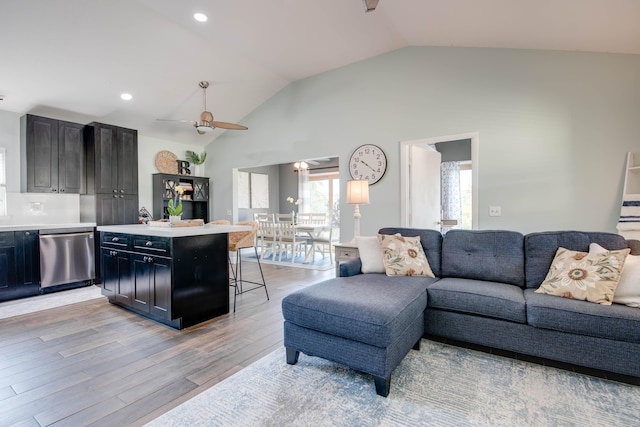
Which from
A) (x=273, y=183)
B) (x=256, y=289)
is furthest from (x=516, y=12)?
Answer: (x=273, y=183)

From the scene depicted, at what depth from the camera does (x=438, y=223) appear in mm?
5094

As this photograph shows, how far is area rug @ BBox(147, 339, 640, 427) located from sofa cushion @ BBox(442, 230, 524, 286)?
28.9 inches

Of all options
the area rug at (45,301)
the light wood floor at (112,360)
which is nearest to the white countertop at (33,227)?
the area rug at (45,301)

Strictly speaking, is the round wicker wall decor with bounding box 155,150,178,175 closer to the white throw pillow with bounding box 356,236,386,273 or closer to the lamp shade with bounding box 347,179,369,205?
the lamp shade with bounding box 347,179,369,205

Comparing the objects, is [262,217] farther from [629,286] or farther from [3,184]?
[629,286]

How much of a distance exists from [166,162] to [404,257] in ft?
18.6

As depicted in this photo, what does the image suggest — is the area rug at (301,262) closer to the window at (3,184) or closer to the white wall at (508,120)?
the white wall at (508,120)

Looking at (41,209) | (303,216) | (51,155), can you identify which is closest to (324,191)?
(303,216)

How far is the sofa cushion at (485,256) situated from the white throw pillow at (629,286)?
2.07 feet

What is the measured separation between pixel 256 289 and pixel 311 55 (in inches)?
141

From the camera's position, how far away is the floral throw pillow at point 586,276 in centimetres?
208

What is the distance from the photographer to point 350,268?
9.50 feet

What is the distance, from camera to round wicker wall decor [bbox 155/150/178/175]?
6.44 meters

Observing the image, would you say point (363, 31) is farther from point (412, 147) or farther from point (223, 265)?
point (223, 265)
